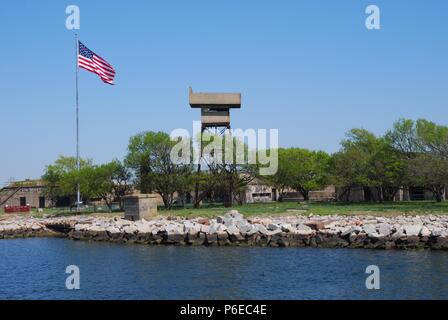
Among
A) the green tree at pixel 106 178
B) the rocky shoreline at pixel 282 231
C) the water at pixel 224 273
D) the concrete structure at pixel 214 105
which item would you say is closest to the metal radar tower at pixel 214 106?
the concrete structure at pixel 214 105

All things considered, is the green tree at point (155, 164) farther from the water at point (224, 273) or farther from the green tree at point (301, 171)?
the water at point (224, 273)

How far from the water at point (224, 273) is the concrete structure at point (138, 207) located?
392 inches

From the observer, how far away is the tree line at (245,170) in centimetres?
5606

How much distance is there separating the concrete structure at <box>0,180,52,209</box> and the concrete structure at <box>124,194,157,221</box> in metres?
40.9

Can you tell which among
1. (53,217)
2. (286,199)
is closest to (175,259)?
(53,217)

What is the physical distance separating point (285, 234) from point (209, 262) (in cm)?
788

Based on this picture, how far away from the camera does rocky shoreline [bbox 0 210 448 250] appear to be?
3059 cm

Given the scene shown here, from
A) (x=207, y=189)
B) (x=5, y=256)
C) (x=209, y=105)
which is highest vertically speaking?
(x=209, y=105)

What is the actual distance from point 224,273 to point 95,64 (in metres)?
26.8

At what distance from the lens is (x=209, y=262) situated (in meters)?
26.8

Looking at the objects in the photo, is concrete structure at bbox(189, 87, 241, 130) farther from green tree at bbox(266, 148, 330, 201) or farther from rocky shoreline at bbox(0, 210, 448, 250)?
rocky shoreline at bbox(0, 210, 448, 250)

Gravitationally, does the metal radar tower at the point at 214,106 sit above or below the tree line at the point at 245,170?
above

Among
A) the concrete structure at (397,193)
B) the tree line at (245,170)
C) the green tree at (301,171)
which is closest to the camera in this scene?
the tree line at (245,170)
